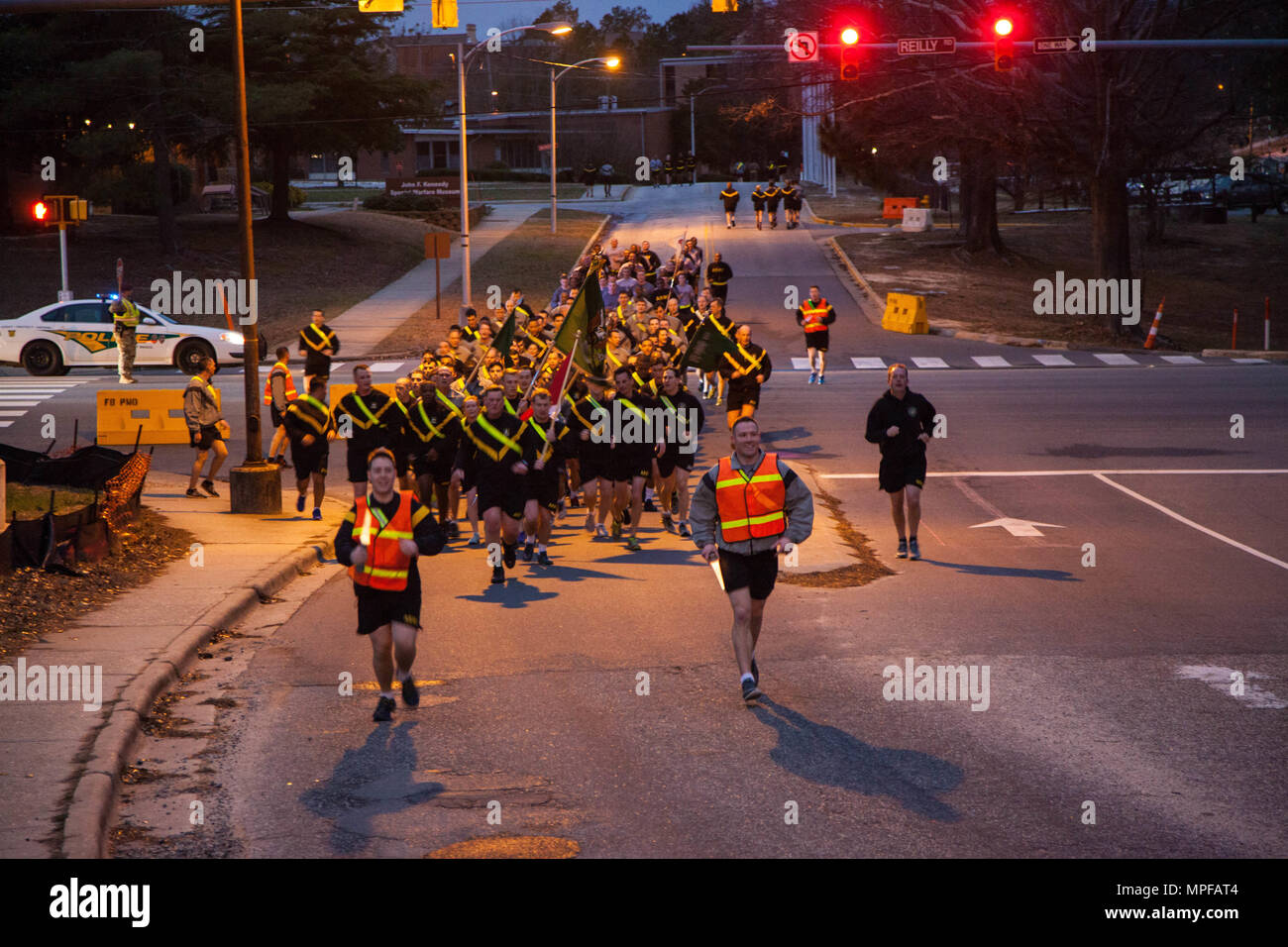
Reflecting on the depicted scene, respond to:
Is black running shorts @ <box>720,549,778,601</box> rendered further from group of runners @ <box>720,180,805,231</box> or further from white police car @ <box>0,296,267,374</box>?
group of runners @ <box>720,180,805,231</box>

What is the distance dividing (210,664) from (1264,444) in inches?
644

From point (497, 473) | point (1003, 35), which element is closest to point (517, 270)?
point (1003, 35)

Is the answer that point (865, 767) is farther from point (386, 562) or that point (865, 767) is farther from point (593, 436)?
point (593, 436)

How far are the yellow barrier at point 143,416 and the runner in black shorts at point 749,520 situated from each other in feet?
50.9

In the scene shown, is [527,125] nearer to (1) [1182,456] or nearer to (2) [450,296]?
(2) [450,296]

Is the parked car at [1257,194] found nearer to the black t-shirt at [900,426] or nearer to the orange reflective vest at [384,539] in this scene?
the black t-shirt at [900,426]

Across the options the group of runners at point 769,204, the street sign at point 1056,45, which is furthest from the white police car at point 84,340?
the group of runners at point 769,204

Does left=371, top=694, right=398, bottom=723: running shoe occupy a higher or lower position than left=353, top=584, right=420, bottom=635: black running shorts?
lower

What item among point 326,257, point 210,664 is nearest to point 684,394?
point 210,664

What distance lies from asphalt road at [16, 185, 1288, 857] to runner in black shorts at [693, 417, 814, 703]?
0.73 m

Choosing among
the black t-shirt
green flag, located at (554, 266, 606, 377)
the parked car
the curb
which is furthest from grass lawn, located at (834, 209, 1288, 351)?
the curb

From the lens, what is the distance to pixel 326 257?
53375 millimetres

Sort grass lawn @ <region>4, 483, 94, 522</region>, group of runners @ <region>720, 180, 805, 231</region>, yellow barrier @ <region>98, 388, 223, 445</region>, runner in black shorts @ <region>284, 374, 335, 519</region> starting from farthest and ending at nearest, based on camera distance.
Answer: group of runners @ <region>720, 180, 805, 231</region> < yellow barrier @ <region>98, 388, 223, 445</region> < runner in black shorts @ <region>284, 374, 335, 519</region> < grass lawn @ <region>4, 483, 94, 522</region>

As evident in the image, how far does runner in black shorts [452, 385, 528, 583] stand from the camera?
1374 centimetres
